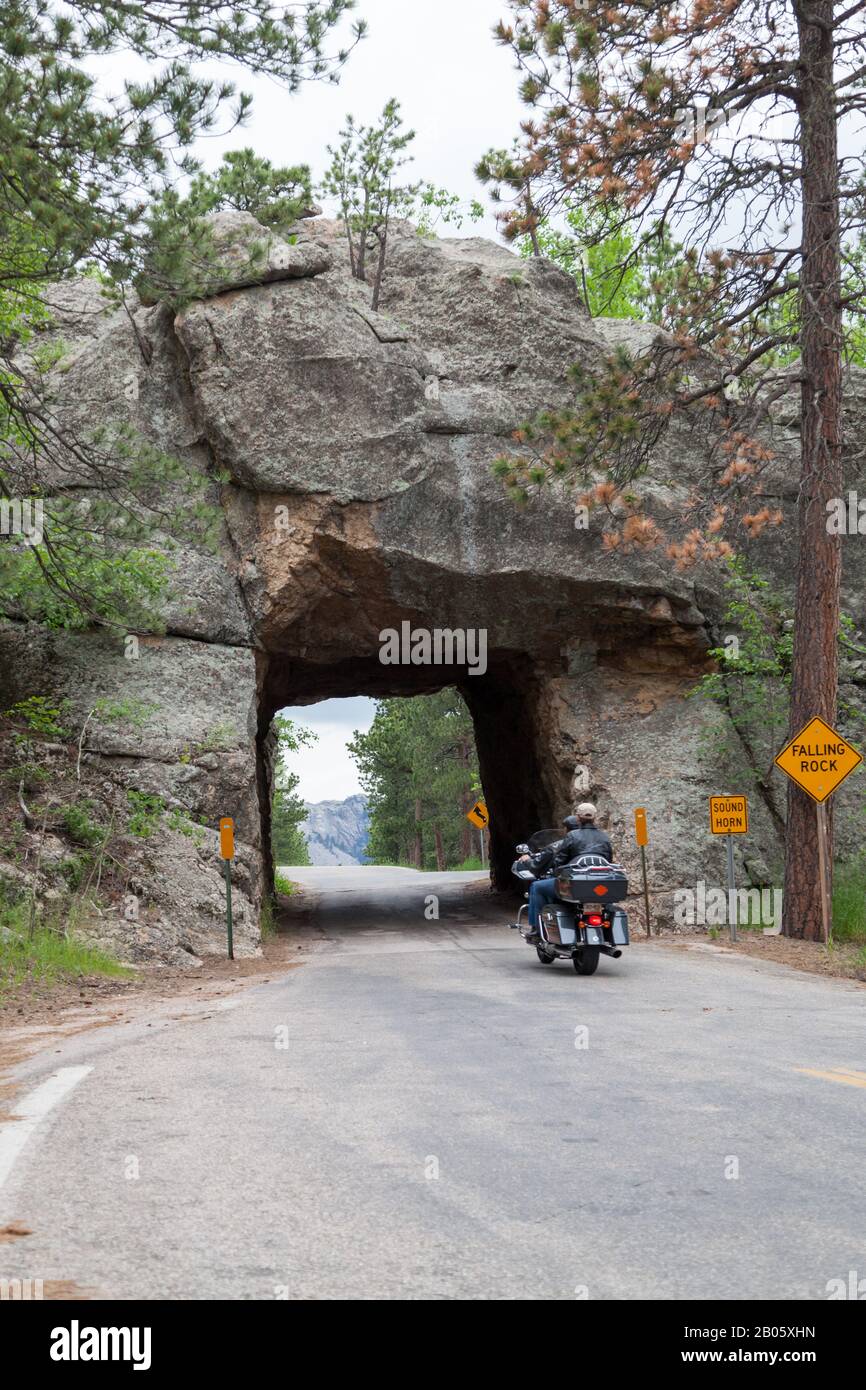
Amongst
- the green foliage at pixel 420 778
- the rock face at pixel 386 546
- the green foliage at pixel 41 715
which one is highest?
the rock face at pixel 386 546

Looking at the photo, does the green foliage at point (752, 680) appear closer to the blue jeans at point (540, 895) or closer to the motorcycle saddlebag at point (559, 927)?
the blue jeans at point (540, 895)

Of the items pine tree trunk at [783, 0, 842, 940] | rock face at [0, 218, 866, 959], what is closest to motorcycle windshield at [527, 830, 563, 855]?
pine tree trunk at [783, 0, 842, 940]

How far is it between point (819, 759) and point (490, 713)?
51.8 ft

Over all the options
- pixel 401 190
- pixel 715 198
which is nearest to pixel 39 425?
pixel 401 190

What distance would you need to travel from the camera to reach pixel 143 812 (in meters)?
17.8

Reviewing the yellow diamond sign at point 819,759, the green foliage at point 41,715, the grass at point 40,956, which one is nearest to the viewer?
the grass at point 40,956

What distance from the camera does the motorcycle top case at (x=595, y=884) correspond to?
1290cm

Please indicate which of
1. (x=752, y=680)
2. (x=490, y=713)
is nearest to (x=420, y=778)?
(x=490, y=713)

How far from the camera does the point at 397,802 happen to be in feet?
238

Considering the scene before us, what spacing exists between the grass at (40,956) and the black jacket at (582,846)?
5.34 metres

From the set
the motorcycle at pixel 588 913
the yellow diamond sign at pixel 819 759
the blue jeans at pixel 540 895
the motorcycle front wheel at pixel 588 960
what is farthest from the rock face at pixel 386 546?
the motorcycle front wheel at pixel 588 960

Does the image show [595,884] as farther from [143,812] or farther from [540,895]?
[143,812]

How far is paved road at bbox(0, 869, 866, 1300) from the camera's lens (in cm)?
363

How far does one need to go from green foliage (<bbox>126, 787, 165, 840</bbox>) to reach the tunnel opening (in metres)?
6.72
